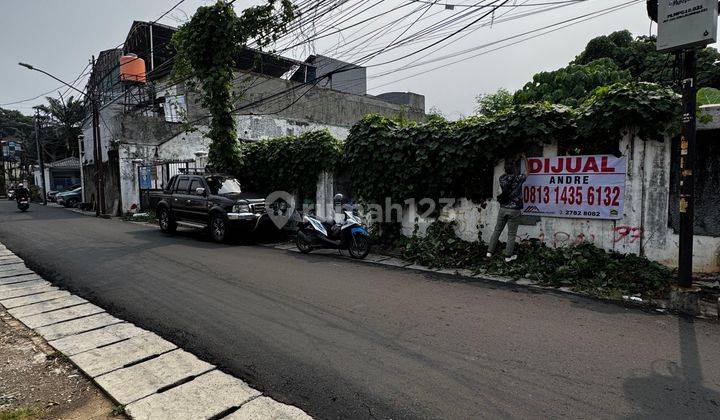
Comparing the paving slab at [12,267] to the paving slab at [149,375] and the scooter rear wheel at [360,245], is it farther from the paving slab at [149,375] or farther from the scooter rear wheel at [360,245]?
the scooter rear wheel at [360,245]

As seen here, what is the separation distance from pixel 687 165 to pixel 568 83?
1015 centimetres

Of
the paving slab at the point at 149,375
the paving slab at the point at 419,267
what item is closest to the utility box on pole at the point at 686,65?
the paving slab at the point at 419,267

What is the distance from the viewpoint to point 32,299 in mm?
6188

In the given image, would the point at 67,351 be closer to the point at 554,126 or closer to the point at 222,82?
the point at 554,126

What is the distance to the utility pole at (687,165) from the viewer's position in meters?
5.36

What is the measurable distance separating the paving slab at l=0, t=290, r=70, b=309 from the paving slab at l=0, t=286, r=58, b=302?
18 cm

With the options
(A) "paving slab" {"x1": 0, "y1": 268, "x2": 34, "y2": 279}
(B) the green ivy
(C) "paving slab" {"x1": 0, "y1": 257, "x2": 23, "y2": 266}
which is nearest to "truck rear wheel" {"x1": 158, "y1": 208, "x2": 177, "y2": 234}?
(C) "paving slab" {"x1": 0, "y1": 257, "x2": 23, "y2": 266}

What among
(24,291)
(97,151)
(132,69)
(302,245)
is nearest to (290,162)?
(302,245)

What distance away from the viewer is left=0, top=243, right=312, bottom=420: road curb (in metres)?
3.13

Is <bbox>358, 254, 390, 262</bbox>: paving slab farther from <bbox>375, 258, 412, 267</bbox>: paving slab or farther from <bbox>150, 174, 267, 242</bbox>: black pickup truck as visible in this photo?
<bbox>150, 174, 267, 242</bbox>: black pickup truck

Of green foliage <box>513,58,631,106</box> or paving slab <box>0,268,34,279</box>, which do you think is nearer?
paving slab <box>0,268,34,279</box>

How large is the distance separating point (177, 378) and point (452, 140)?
6919 mm

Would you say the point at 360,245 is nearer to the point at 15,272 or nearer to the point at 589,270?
the point at 589,270

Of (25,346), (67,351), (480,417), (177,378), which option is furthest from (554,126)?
(25,346)
